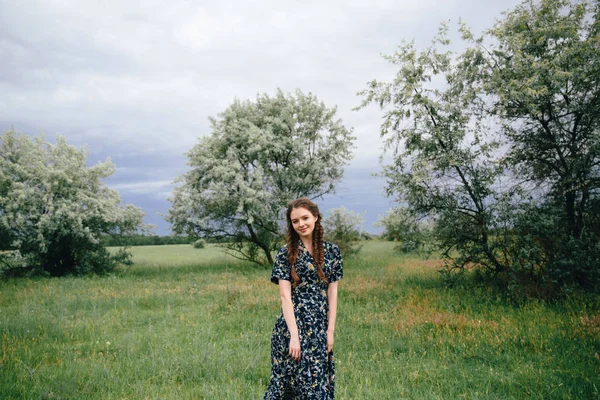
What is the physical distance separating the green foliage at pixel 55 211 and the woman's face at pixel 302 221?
1924cm

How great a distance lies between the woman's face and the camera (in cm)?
430

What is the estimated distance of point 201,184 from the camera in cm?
2492

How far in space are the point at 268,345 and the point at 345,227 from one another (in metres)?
19.8

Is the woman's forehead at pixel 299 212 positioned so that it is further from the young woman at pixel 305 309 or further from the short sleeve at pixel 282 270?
the short sleeve at pixel 282 270

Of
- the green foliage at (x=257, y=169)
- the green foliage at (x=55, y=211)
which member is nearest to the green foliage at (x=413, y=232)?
the green foliage at (x=257, y=169)

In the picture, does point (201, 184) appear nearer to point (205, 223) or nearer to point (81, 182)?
point (205, 223)

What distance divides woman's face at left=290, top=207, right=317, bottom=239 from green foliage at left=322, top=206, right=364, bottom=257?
22.9m

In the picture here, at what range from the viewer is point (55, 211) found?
66.7 ft

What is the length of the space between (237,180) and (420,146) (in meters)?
11.6

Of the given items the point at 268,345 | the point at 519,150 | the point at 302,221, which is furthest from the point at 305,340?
the point at 519,150

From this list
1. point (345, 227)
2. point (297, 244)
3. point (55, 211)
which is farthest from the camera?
point (345, 227)

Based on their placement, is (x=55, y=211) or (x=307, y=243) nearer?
(x=307, y=243)

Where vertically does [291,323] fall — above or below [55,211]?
below

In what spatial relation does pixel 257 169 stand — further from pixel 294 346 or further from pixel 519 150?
pixel 294 346
